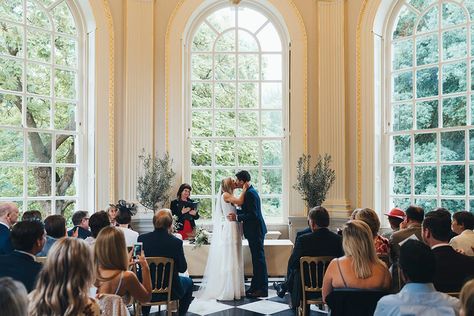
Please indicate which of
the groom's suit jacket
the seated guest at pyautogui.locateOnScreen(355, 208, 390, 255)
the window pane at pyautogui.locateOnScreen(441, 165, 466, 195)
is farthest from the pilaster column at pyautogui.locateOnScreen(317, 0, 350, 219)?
the seated guest at pyautogui.locateOnScreen(355, 208, 390, 255)

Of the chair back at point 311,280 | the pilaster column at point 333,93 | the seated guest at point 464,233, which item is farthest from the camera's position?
the pilaster column at point 333,93

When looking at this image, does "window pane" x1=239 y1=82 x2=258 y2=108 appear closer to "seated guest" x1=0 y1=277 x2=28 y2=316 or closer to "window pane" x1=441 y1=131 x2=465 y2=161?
"window pane" x1=441 y1=131 x2=465 y2=161

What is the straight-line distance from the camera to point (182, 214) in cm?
720

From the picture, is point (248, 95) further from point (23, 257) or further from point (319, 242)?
point (23, 257)

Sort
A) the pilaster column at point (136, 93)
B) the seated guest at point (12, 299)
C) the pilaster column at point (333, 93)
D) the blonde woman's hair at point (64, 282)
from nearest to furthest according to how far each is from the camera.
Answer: the seated guest at point (12, 299) → the blonde woman's hair at point (64, 282) → the pilaster column at point (136, 93) → the pilaster column at point (333, 93)

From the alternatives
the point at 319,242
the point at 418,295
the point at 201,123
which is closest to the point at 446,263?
the point at 418,295

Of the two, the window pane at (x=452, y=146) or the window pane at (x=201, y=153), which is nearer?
the window pane at (x=452, y=146)

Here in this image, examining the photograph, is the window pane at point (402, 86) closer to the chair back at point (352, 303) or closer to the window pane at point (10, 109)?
the chair back at point (352, 303)

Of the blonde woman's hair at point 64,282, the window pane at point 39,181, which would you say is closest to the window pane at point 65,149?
the window pane at point 39,181

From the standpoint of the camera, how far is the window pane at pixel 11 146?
6.41 m

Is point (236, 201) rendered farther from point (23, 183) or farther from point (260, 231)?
point (23, 183)

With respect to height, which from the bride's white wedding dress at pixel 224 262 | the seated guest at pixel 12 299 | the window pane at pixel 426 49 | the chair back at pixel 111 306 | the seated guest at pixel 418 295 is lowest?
the bride's white wedding dress at pixel 224 262

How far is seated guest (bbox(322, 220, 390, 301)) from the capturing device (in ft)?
10.2

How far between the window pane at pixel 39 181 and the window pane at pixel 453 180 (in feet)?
18.4
